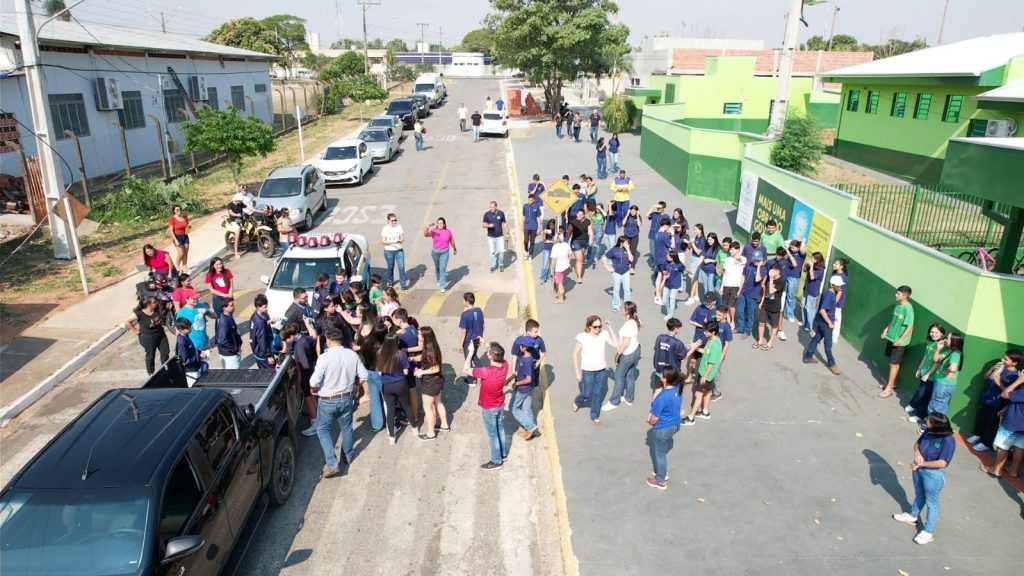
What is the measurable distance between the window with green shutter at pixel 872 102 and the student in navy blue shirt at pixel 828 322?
20.4 meters

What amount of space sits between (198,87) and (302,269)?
27.9 metres

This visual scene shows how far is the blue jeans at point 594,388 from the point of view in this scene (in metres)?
8.62

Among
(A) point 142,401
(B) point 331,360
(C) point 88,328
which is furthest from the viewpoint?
(C) point 88,328

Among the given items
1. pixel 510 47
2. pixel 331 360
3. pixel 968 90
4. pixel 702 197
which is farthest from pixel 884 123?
pixel 331 360

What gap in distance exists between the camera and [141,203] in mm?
20250

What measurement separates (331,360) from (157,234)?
1396 cm

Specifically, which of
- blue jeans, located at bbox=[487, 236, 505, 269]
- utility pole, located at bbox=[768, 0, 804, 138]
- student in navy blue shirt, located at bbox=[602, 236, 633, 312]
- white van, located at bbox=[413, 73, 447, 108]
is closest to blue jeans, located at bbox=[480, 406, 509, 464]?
student in navy blue shirt, located at bbox=[602, 236, 633, 312]

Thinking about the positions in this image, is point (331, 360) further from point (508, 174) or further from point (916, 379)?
point (508, 174)

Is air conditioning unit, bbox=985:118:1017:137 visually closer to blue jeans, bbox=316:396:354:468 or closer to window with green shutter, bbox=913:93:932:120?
window with green shutter, bbox=913:93:932:120

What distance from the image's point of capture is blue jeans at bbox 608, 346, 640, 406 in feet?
29.5

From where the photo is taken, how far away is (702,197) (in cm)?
2216

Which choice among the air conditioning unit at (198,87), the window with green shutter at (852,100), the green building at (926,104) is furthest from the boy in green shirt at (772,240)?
the air conditioning unit at (198,87)

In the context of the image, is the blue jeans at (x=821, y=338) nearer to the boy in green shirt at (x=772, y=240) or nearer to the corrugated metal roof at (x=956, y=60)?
the boy in green shirt at (x=772, y=240)

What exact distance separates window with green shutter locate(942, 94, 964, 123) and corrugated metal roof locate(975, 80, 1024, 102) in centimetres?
149
